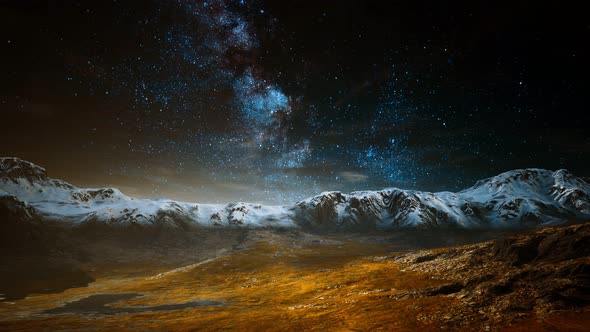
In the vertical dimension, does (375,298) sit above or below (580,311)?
below

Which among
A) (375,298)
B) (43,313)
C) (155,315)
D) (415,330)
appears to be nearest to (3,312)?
(43,313)

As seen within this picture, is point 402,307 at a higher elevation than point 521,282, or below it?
below

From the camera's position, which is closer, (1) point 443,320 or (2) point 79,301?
(1) point 443,320

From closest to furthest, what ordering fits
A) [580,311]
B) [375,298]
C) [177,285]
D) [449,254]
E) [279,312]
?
[580,311] < [375,298] < [279,312] < [449,254] < [177,285]

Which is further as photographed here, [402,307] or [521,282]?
[402,307]

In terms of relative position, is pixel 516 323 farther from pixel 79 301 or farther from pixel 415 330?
pixel 79 301

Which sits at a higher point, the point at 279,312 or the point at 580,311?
the point at 580,311

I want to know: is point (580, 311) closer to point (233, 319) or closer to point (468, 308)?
point (468, 308)

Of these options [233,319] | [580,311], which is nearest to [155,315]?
[233,319]

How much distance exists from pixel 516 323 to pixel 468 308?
5287 millimetres

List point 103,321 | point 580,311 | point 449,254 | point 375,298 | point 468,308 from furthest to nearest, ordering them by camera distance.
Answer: point 449,254 < point 103,321 < point 375,298 < point 468,308 < point 580,311

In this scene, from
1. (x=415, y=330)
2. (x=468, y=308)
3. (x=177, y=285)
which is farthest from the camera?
(x=177, y=285)

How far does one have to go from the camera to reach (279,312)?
4341 cm

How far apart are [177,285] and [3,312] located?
45.2 meters
